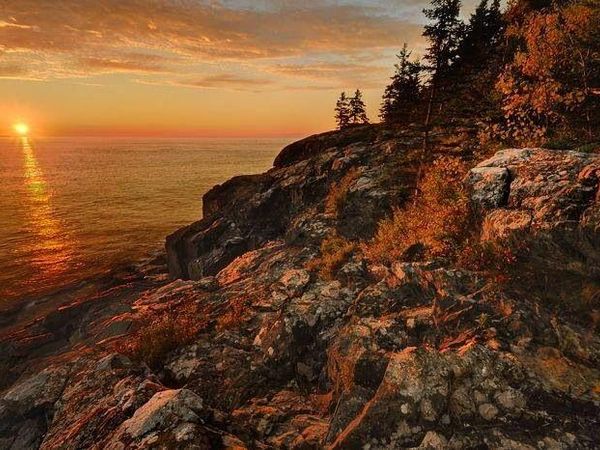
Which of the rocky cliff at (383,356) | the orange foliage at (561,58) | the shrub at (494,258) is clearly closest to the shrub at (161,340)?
the rocky cliff at (383,356)

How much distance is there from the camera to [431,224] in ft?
39.8

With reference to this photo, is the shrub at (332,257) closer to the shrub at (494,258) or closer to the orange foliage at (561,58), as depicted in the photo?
the shrub at (494,258)

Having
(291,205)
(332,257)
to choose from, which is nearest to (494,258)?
(332,257)

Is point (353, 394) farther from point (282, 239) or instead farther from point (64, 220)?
point (64, 220)

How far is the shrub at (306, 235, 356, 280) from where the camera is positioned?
13.7 metres

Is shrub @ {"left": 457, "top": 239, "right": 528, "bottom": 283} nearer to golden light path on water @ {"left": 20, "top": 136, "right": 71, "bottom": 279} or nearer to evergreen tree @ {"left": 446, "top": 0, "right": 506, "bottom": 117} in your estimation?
evergreen tree @ {"left": 446, "top": 0, "right": 506, "bottom": 117}

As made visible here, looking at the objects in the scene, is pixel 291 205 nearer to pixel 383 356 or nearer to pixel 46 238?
pixel 383 356

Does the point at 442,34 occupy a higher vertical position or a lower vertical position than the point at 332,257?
higher

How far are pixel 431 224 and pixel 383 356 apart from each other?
217 inches

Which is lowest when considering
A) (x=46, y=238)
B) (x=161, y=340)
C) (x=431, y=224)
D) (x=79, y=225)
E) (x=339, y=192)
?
(x=79, y=225)

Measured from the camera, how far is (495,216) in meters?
10.2

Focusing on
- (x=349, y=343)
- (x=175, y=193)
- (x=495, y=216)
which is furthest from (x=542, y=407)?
(x=175, y=193)

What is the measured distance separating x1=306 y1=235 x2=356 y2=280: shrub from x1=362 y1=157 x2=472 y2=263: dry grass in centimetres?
85

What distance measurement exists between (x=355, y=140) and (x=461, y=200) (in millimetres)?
16721
